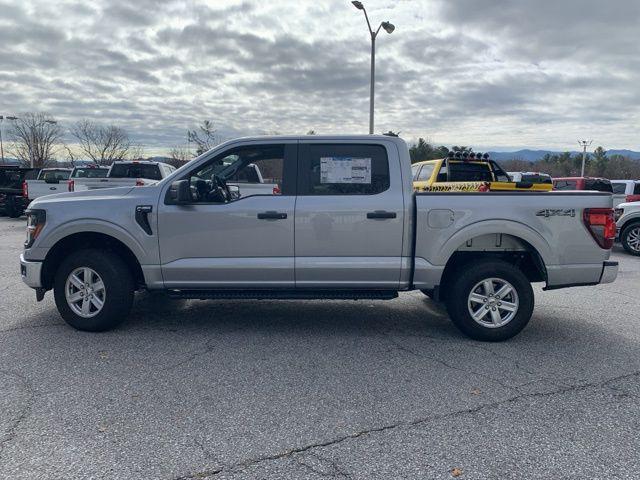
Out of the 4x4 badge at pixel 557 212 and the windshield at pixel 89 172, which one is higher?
the windshield at pixel 89 172

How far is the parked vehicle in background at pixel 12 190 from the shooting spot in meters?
17.8

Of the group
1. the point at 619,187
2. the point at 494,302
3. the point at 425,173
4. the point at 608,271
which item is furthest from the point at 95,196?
the point at 619,187

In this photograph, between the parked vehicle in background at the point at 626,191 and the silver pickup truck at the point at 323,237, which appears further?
the parked vehicle in background at the point at 626,191

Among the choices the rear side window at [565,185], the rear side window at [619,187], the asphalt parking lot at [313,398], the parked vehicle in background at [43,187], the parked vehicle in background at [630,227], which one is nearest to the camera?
the asphalt parking lot at [313,398]

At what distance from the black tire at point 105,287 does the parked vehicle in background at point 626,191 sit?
43.0 ft

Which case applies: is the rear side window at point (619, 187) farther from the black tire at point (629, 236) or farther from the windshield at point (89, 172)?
the windshield at point (89, 172)

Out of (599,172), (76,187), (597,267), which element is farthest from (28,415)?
(599,172)

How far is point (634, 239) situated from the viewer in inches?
452

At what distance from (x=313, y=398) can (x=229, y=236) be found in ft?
6.34

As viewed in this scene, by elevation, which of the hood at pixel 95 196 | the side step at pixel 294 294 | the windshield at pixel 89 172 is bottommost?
the side step at pixel 294 294

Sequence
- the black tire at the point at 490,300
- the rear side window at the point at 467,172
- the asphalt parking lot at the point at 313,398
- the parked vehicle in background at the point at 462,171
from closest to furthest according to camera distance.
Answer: the asphalt parking lot at the point at 313,398 < the black tire at the point at 490,300 < the parked vehicle in background at the point at 462,171 < the rear side window at the point at 467,172

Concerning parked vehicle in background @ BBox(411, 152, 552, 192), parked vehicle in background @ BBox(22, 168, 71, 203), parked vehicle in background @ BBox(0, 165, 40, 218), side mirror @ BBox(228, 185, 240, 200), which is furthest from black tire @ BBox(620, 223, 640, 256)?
parked vehicle in background @ BBox(0, 165, 40, 218)

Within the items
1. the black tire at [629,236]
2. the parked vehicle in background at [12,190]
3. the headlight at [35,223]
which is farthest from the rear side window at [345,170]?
the parked vehicle in background at [12,190]

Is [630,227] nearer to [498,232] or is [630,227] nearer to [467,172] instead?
[467,172]
